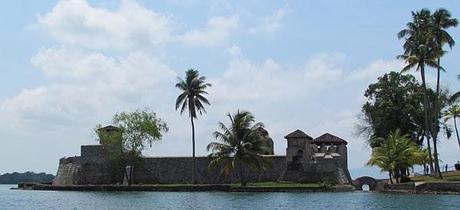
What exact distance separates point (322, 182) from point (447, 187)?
13.8 meters

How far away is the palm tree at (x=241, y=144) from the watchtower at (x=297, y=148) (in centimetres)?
368

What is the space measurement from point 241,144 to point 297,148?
255 inches

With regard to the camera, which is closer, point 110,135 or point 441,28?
point 441,28

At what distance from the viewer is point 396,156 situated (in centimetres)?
5769

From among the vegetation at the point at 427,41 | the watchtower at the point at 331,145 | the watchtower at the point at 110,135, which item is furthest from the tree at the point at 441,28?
the watchtower at the point at 110,135

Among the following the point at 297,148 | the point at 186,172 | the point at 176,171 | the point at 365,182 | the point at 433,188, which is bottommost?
the point at 433,188

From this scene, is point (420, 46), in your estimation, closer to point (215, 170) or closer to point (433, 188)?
→ point (433, 188)

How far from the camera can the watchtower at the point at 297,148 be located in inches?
2502

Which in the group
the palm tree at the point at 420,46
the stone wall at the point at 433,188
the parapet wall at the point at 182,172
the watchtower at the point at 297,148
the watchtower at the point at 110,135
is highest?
the palm tree at the point at 420,46

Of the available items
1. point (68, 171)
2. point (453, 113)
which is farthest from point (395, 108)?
point (68, 171)

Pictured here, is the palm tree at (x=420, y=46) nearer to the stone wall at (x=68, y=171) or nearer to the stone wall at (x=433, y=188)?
the stone wall at (x=433, y=188)

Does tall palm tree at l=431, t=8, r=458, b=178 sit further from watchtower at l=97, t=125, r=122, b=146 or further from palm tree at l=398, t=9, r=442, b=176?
watchtower at l=97, t=125, r=122, b=146

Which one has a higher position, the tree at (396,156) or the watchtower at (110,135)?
the watchtower at (110,135)

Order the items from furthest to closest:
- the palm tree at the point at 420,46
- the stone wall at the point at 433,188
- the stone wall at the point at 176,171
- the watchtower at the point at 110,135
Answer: the watchtower at the point at 110,135, the stone wall at the point at 176,171, the palm tree at the point at 420,46, the stone wall at the point at 433,188
